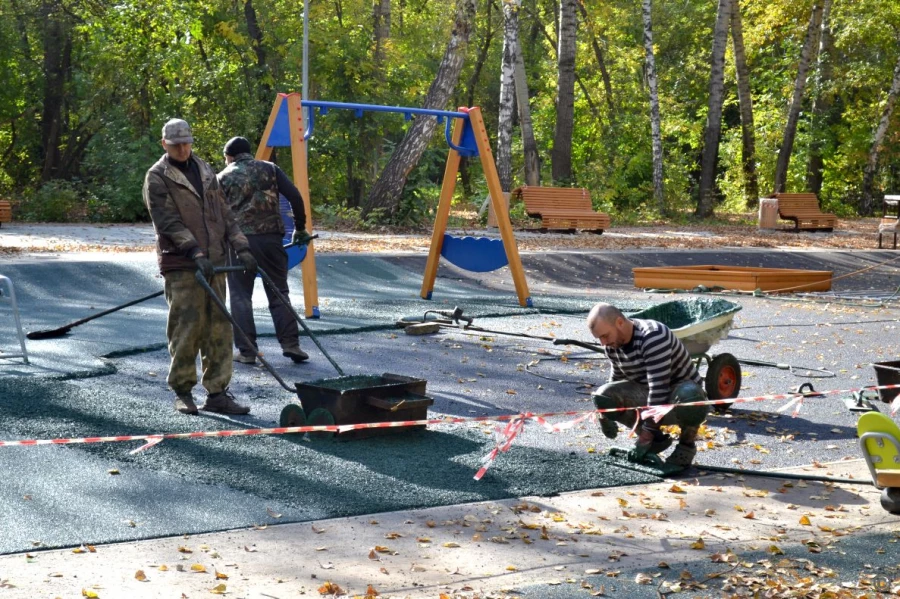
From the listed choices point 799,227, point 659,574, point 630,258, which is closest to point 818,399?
point 659,574

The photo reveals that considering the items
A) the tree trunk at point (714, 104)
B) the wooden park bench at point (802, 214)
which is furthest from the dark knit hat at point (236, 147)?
the tree trunk at point (714, 104)

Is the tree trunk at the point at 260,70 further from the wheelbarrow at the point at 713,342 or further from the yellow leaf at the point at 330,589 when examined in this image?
the yellow leaf at the point at 330,589

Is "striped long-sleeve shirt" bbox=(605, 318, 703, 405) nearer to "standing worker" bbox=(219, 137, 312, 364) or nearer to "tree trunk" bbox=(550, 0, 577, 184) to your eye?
"standing worker" bbox=(219, 137, 312, 364)

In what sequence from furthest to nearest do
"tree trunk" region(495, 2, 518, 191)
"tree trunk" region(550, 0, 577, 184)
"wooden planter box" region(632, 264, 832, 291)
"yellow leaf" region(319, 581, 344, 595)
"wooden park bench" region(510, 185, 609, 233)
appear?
"tree trunk" region(550, 0, 577, 184)
"tree trunk" region(495, 2, 518, 191)
"wooden park bench" region(510, 185, 609, 233)
"wooden planter box" region(632, 264, 832, 291)
"yellow leaf" region(319, 581, 344, 595)

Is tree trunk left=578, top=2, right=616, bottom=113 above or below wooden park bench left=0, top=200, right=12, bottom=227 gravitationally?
above

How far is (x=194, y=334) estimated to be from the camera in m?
7.62

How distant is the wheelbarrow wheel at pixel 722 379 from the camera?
8.30m

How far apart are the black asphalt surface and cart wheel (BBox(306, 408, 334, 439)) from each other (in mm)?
74

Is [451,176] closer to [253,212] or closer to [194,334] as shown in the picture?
[253,212]

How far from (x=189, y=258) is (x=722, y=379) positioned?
3.87 meters

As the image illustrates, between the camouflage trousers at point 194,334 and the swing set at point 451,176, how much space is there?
4744 mm

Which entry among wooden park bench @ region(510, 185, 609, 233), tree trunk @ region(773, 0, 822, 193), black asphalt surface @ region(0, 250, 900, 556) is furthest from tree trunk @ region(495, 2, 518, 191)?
black asphalt surface @ region(0, 250, 900, 556)

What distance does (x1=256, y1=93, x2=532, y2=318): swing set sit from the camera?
1257 cm

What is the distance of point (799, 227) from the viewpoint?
28.5 meters
